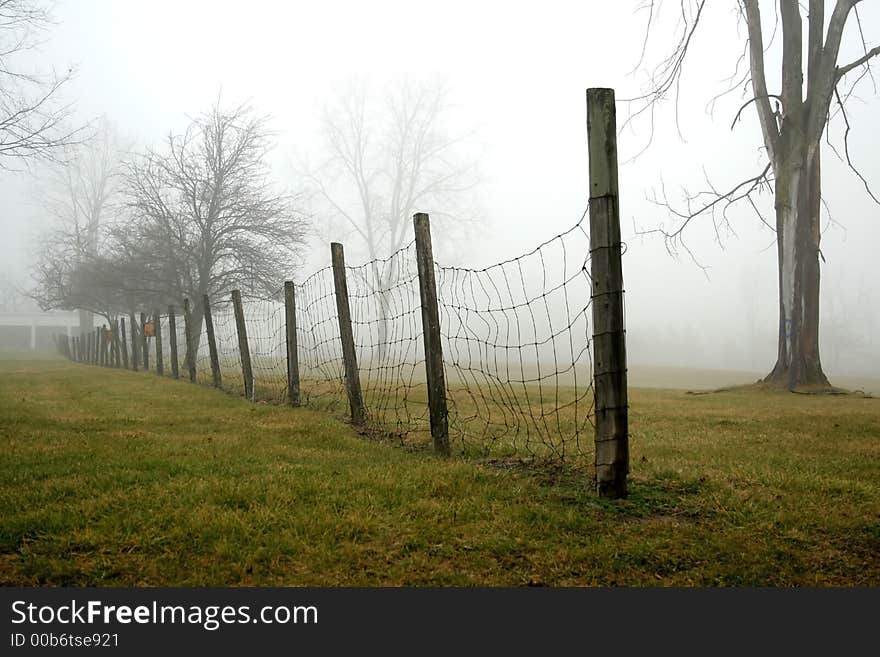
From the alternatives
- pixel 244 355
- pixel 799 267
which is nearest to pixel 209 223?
pixel 244 355

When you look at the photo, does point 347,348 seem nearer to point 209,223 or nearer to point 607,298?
point 607,298

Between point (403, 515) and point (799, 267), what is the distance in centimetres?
1409

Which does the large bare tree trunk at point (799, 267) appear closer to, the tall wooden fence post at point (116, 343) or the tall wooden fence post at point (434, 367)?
the tall wooden fence post at point (434, 367)

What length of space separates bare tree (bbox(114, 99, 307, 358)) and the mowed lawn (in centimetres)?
1760

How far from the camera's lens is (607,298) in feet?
14.5

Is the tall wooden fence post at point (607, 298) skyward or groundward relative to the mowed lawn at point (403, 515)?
skyward

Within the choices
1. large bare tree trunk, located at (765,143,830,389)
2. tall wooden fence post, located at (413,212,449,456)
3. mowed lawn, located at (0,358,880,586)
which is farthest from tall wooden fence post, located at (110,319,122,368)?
tall wooden fence post, located at (413,212,449,456)

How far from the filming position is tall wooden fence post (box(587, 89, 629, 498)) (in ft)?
14.5

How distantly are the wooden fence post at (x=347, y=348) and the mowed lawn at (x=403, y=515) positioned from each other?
1161 millimetres

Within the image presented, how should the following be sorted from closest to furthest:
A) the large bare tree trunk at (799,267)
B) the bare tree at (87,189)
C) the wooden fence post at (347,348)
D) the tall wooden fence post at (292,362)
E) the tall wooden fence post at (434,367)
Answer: the tall wooden fence post at (434,367) < the wooden fence post at (347,348) < the tall wooden fence post at (292,362) < the large bare tree trunk at (799,267) < the bare tree at (87,189)

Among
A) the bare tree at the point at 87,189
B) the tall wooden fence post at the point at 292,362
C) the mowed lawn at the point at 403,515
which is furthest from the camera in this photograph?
the bare tree at the point at 87,189

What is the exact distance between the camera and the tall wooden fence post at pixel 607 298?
4418mm

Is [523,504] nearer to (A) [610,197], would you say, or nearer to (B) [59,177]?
(A) [610,197]

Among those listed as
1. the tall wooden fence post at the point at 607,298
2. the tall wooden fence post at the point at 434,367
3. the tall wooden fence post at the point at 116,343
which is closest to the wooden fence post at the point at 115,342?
the tall wooden fence post at the point at 116,343
